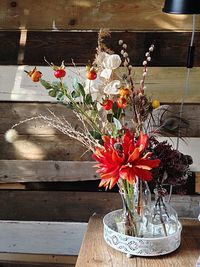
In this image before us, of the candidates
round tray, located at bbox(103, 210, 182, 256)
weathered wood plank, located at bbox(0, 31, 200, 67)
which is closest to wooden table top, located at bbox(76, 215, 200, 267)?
round tray, located at bbox(103, 210, 182, 256)

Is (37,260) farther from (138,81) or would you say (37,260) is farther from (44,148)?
(138,81)

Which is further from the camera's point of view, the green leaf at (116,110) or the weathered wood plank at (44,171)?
the weathered wood plank at (44,171)

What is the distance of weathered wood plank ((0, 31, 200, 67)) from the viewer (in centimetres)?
171

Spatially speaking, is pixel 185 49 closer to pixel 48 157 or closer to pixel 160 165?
pixel 160 165

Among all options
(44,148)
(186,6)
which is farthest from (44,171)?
(186,6)

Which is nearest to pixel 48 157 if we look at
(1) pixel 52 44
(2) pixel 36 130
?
(2) pixel 36 130

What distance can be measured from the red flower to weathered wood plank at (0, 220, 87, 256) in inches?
27.8

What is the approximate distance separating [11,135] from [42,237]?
0.48 meters

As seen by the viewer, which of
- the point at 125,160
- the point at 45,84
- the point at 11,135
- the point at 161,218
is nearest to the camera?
the point at 125,160

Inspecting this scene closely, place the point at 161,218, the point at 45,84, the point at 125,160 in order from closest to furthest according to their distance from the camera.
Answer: the point at 125,160
the point at 45,84
the point at 161,218

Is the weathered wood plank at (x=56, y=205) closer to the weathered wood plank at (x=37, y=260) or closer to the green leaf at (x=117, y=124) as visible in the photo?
the weathered wood plank at (x=37, y=260)

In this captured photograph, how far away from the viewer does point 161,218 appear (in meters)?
1.46

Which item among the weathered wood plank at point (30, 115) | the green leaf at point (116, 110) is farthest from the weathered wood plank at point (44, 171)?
the green leaf at point (116, 110)

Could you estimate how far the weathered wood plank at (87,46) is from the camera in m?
1.71
